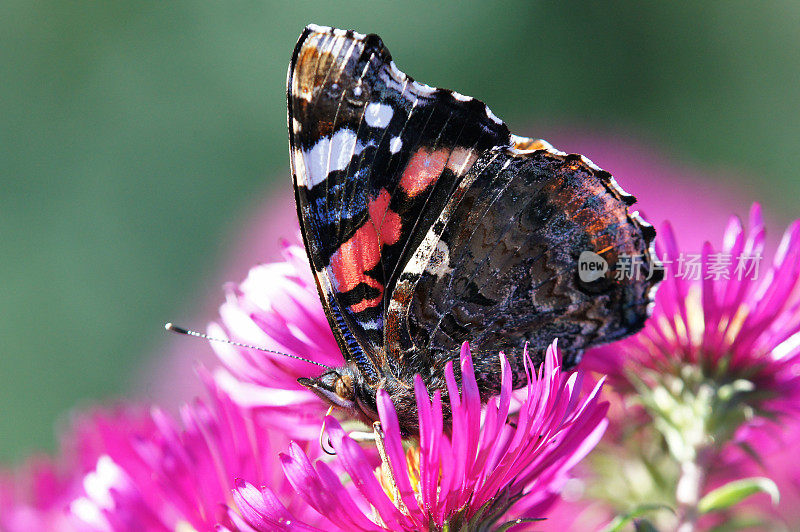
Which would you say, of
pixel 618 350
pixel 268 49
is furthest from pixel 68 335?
pixel 618 350

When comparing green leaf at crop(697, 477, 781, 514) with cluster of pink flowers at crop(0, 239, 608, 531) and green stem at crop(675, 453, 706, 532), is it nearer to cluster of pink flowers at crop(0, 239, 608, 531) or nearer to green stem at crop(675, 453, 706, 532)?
green stem at crop(675, 453, 706, 532)

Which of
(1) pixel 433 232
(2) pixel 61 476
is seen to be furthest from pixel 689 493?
(2) pixel 61 476

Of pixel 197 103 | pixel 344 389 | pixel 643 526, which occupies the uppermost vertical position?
pixel 197 103

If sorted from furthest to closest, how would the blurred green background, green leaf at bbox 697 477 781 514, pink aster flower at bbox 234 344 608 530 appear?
the blurred green background → green leaf at bbox 697 477 781 514 → pink aster flower at bbox 234 344 608 530

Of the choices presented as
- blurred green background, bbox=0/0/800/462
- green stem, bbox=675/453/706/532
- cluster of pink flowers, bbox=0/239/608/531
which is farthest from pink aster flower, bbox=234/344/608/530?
blurred green background, bbox=0/0/800/462

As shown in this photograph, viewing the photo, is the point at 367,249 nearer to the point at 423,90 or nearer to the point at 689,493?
the point at 423,90

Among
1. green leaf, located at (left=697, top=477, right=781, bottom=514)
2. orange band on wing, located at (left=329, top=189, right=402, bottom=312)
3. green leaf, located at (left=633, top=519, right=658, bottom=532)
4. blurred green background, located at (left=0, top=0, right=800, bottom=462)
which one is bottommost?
green leaf, located at (left=633, top=519, right=658, bottom=532)

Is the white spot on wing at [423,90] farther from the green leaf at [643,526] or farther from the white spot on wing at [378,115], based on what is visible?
the green leaf at [643,526]
